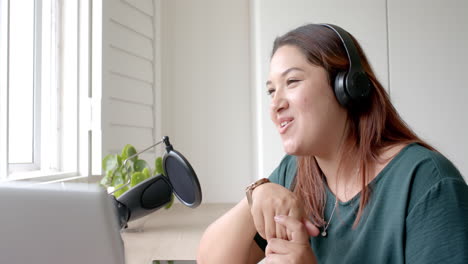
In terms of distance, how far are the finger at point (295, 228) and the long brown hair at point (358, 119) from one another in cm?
13

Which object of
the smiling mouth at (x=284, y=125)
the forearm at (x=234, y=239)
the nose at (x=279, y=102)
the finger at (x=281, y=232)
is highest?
the nose at (x=279, y=102)

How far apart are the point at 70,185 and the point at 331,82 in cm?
61

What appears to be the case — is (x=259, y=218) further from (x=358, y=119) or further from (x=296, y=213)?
(x=358, y=119)

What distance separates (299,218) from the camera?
2.32 ft

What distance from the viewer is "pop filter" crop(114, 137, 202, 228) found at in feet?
2.62

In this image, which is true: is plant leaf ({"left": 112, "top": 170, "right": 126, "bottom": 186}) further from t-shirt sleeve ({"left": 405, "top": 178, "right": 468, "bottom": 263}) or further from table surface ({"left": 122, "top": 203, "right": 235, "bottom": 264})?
t-shirt sleeve ({"left": 405, "top": 178, "right": 468, "bottom": 263})

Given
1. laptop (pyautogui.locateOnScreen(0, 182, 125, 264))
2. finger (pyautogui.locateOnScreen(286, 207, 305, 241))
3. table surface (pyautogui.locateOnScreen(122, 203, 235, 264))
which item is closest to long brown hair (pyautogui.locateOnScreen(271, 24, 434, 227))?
finger (pyautogui.locateOnScreen(286, 207, 305, 241))

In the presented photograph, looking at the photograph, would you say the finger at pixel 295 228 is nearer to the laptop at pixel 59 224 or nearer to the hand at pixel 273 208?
the hand at pixel 273 208

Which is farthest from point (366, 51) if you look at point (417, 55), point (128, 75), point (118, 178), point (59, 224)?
point (59, 224)

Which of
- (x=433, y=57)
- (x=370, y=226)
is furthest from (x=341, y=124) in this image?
(x=433, y=57)

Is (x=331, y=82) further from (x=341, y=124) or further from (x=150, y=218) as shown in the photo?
(x=150, y=218)

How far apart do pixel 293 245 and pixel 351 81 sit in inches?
12.7

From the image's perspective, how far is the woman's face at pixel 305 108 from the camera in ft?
2.59

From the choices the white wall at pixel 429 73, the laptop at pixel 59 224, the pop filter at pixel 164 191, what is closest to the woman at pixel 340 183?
the pop filter at pixel 164 191
